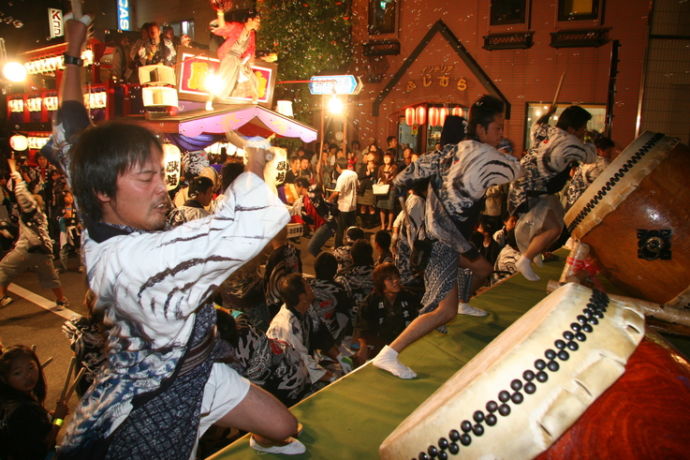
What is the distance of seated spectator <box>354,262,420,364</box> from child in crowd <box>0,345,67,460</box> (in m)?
2.21

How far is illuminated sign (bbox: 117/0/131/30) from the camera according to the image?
20453 mm

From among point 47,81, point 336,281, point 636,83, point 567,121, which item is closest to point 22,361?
point 336,281

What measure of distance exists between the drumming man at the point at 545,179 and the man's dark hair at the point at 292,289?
2.27 metres

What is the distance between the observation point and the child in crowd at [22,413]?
7.50 feet

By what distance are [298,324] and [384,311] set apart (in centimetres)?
91

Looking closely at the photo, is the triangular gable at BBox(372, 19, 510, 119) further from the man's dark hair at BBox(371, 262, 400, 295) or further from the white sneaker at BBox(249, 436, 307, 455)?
the white sneaker at BBox(249, 436, 307, 455)

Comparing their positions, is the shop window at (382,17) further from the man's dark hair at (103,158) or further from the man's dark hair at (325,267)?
the man's dark hair at (103,158)

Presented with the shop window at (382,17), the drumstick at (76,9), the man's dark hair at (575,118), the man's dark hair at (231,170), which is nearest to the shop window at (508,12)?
the shop window at (382,17)

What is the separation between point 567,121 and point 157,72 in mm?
7527

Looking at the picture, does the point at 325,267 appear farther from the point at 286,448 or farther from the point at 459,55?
the point at 459,55

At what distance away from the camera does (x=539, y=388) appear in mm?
1073

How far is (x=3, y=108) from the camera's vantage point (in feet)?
67.1

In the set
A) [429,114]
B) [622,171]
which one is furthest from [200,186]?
[429,114]

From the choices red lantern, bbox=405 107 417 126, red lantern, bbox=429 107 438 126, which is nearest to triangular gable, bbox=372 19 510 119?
red lantern, bbox=405 107 417 126
